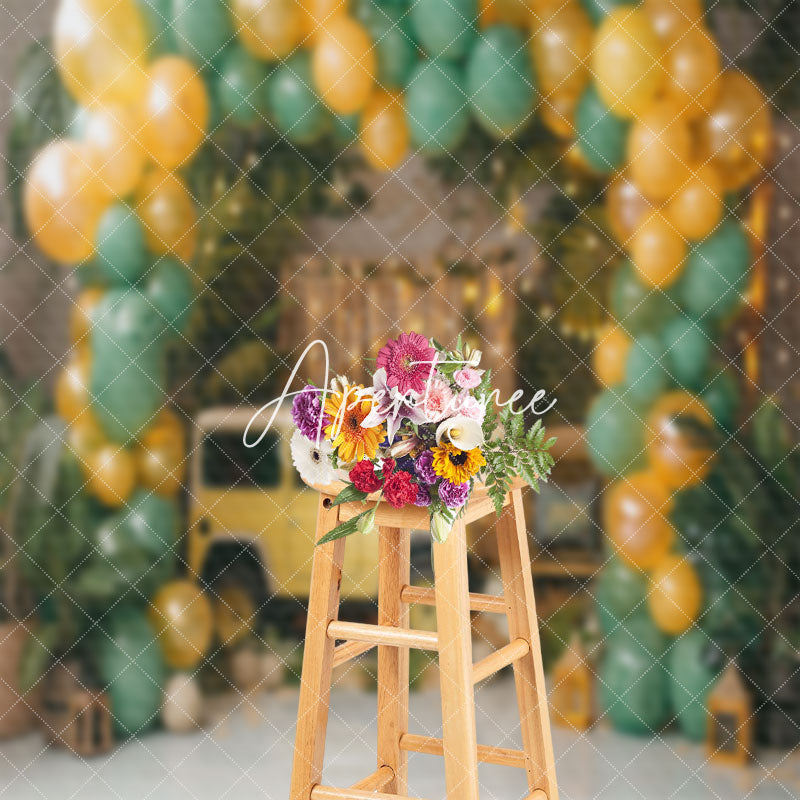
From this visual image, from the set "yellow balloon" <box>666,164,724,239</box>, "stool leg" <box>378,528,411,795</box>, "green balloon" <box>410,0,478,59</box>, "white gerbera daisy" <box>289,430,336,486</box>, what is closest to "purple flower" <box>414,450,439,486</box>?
"white gerbera daisy" <box>289,430,336,486</box>

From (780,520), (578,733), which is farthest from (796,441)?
(578,733)

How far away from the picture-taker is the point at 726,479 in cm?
213

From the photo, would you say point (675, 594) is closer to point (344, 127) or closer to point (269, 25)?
point (344, 127)

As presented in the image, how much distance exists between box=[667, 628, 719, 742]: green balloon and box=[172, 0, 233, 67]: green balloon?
4.80 ft

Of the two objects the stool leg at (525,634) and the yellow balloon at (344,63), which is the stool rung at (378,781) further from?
the yellow balloon at (344,63)

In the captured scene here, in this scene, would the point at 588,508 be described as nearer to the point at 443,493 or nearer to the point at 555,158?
the point at 555,158

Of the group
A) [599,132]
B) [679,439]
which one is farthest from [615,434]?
[599,132]

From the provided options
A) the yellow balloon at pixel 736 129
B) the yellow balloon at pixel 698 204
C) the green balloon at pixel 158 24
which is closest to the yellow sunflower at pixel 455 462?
the yellow balloon at pixel 698 204

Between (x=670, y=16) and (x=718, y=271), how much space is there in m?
0.48

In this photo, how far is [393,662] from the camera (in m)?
1.66

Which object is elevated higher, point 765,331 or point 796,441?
point 765,331

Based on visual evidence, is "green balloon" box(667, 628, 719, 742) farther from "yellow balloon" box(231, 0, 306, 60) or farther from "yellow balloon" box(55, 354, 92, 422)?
"yellow balloon" box(231, 0, 306, 60)

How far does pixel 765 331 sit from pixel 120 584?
136 centimetres

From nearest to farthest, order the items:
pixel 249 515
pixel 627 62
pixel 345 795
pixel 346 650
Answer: pixel 345 795 < pixel 346 650 < pixel 627 62 < pixel 249 515
